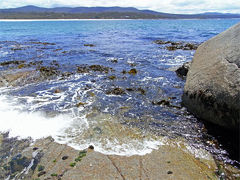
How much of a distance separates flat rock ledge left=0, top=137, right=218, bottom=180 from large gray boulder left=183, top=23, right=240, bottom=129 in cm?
166

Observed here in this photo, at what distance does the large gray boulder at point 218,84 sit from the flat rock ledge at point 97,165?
166cm

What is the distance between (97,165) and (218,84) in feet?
14.6

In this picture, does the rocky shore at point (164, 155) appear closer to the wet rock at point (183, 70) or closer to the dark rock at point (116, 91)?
the dark rock at point (116, 91)

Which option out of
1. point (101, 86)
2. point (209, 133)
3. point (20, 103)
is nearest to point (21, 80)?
point (20, 103)

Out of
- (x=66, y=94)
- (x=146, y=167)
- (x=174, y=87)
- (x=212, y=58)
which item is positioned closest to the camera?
(x=146, y=167)

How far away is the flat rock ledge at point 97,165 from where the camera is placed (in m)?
4.35

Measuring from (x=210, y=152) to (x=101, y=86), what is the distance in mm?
6527

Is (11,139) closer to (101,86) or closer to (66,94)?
(66,94)

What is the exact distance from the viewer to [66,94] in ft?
30.8

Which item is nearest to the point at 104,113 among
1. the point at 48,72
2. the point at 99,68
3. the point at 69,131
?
the point at 69,131

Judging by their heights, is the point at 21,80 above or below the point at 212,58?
below

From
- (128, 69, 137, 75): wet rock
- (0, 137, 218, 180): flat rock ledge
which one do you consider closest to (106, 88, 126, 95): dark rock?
(128, 69, 137, 75): wet rock

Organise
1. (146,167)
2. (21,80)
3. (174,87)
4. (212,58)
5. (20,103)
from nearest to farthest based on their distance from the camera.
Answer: (146,167)
(212,58)
(20,103)
(174,87)
(21,80)

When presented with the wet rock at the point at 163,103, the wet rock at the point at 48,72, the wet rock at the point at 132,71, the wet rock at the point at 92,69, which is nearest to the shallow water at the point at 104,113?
the wet rock at the point at 163,103
